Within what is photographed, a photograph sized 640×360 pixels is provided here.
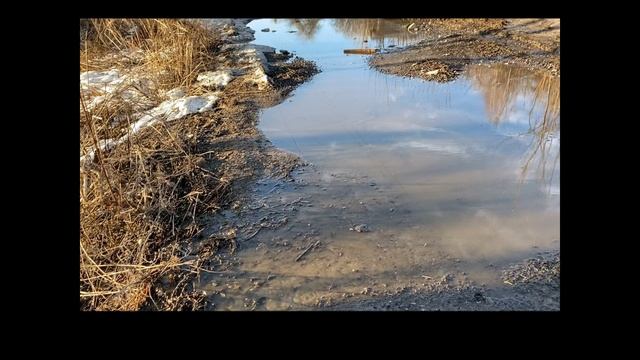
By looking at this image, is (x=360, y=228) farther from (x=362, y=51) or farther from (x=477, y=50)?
(x=362, y=51)

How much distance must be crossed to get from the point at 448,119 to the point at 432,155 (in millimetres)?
901

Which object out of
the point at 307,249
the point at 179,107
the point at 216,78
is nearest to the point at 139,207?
the point at 307,249

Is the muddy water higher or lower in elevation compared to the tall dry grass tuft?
lower

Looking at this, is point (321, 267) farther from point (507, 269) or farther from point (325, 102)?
point (325, 102)

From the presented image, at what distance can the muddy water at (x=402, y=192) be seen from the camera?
8.61 ft

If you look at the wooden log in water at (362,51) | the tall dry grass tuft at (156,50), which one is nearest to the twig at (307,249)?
the tall dry grass tuft at (156,50)

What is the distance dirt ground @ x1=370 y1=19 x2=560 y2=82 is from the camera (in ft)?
20.2

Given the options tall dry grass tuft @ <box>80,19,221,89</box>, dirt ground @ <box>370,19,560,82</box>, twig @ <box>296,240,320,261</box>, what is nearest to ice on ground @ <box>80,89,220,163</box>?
tall dry grass tuft @ <box>80,19,221,89</box>

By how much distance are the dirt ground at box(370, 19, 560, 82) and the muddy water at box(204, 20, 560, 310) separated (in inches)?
19.3

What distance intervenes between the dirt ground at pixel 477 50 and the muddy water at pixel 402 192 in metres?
0.49

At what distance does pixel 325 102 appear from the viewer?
547cm

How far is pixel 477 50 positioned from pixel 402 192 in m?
4.33

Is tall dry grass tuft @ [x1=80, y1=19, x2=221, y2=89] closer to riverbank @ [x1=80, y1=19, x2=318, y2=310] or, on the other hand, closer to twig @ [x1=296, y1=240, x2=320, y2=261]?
riverbank @ [x1=80, y1=19, x2=318, y2=310]
